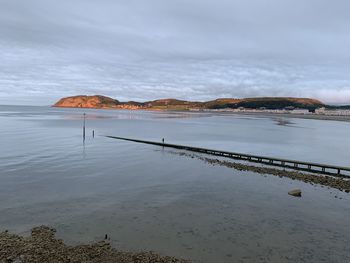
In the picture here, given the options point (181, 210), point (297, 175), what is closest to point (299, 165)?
point (297, 175)

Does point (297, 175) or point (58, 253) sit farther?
point (297, 175)

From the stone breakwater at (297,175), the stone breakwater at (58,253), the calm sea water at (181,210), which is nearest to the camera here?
the stone breakwater at (58,253)

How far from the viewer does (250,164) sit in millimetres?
34531

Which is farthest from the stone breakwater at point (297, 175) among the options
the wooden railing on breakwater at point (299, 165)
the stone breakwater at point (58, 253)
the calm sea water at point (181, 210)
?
the stone breakwater at point (58, 253)

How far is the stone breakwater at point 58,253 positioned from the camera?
11852mm

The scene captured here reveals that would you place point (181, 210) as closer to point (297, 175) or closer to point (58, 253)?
point (58, 253)

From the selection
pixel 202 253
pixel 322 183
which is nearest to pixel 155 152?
pixel 322 183

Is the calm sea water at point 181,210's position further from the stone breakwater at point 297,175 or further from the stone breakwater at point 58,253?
the stone breakwater at point 297,175

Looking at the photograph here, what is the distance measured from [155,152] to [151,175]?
46.8 ft

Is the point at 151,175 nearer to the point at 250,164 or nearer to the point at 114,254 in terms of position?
the point at 250,164

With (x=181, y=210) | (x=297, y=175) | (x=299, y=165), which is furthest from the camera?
(x=299, y=165)

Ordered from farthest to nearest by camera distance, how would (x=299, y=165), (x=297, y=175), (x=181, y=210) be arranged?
(x=299, y=165) < (x=297, y=175) < (x=181, y=210)

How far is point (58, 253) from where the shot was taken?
40.4 feet

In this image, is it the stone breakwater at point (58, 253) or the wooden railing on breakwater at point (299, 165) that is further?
the wooden railing on breakwater at point (299, 165)
